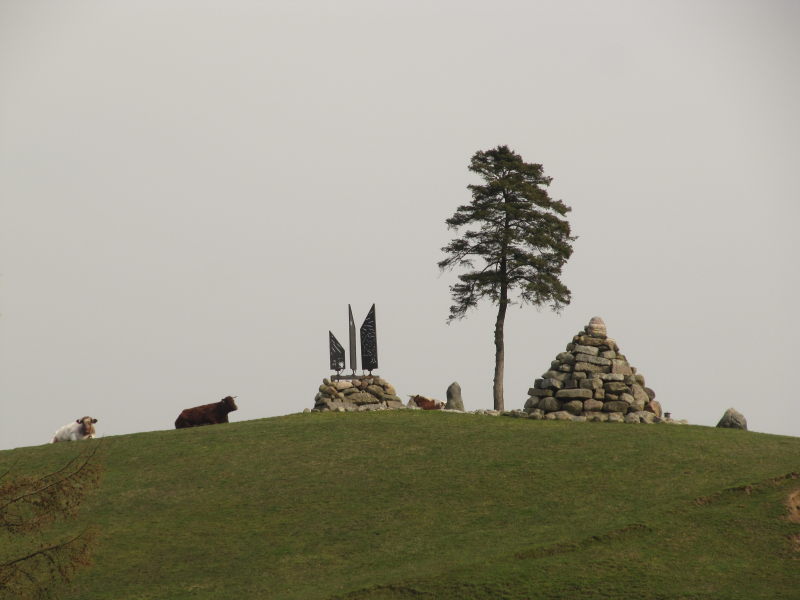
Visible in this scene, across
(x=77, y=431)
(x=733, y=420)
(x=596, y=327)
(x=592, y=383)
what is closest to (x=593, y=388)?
(x=592, y=383)

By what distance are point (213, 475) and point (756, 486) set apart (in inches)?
634

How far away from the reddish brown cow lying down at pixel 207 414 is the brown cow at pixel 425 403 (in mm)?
7873

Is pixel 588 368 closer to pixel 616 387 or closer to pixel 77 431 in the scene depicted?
pixel 616 387

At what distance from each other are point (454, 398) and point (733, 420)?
11.4 m

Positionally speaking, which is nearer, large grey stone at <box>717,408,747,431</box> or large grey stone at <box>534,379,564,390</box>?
large grey stone at <box>717,408,747,431</box>

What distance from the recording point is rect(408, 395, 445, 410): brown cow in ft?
143

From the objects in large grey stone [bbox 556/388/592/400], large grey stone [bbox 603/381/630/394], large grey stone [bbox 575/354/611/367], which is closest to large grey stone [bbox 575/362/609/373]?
large grey stone [bbox 575/354/611/367]

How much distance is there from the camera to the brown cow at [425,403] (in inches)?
1713

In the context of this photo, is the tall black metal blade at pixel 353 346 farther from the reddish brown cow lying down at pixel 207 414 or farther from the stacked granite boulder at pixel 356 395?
the reddish brown cow lying down at pixel 207 414

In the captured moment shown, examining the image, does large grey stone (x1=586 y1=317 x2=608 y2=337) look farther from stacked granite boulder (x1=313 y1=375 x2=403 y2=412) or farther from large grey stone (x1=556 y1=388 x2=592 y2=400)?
stacked granite boulder (x1=313 y1=375 x2=403 y2=412)

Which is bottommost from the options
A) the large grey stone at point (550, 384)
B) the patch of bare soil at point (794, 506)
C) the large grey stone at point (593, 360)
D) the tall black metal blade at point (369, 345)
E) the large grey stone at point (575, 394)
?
the patch of bare soil at point (794, 506)

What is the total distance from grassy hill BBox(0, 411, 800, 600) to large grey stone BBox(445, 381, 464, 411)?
5.52 m

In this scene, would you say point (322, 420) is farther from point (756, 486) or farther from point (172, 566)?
point (756, 486)

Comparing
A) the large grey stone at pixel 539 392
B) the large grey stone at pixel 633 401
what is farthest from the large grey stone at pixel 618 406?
the large grey stone at pixel 539 392
